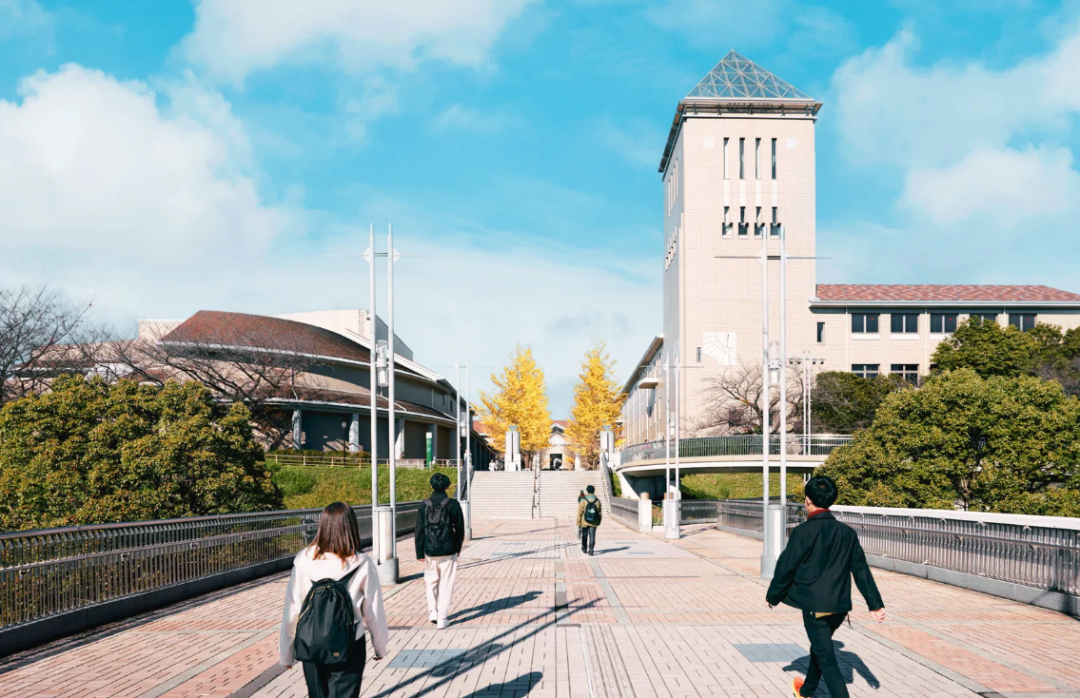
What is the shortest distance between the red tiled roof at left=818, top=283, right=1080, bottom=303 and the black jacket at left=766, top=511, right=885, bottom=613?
2478 inches

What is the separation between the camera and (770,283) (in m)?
65.4

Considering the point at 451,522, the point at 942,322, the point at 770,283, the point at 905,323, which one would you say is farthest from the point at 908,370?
the point at 451,522

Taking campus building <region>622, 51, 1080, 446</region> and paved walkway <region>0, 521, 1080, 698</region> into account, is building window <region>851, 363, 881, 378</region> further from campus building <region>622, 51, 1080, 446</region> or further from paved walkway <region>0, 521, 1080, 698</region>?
paved walkway <region>0, 521, 1080, 698</region>

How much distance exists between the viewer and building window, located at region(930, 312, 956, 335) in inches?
2603

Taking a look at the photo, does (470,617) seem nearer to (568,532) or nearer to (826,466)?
(826,466)

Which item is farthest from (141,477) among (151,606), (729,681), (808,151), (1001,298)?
(1001,298)

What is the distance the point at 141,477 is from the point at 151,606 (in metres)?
8.89

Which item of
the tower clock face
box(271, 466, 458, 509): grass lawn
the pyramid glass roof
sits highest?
the pyramid glass roof

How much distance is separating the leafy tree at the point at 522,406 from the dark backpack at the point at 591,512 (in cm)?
6224

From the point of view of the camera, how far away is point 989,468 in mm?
23750

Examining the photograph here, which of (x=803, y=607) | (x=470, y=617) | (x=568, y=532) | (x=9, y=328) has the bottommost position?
(x=568, y=532)

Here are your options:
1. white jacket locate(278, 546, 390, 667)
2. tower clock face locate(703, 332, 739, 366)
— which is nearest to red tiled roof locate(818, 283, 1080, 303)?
tower clock face locate(703, 332, 739, 366)

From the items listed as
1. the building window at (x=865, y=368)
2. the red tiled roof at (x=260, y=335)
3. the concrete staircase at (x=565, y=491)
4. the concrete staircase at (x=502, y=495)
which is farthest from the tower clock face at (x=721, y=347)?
the red tiled roof at (x=260, y=335)

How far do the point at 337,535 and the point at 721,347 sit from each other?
203 ft
